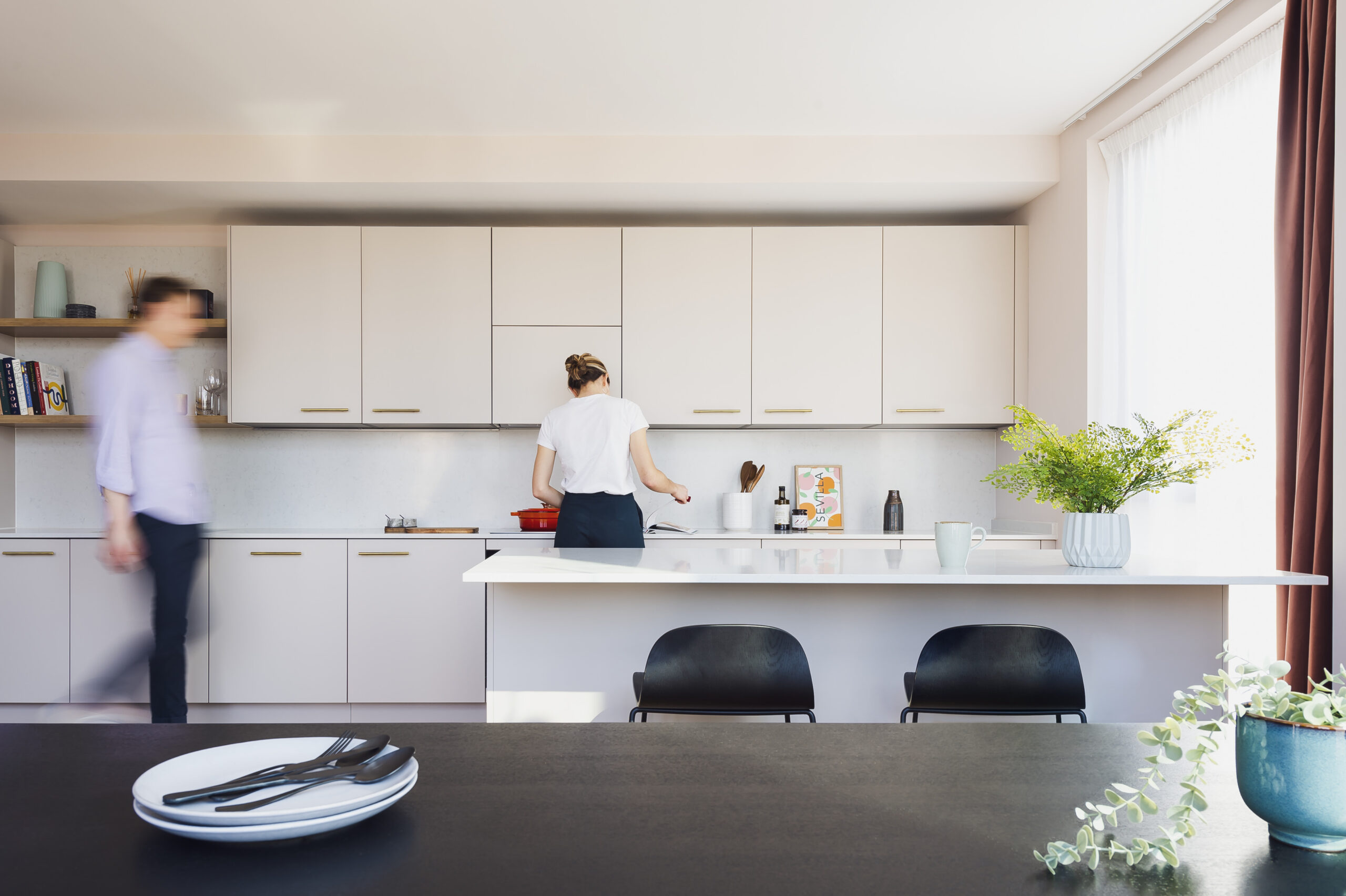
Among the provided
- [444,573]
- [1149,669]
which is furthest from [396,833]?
[444,573]

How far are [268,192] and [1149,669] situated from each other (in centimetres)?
396

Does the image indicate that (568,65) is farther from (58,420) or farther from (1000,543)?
(58,420)

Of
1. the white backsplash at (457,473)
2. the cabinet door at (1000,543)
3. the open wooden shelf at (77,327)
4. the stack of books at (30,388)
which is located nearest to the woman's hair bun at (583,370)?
the white backsplash at (457,473)

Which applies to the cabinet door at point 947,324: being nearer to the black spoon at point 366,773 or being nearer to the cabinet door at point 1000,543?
the cabinet door at point 1000,543

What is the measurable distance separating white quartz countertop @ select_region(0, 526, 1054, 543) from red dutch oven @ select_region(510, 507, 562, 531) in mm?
24

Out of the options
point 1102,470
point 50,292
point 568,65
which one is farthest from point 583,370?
point 50,292

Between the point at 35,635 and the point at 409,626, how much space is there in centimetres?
166

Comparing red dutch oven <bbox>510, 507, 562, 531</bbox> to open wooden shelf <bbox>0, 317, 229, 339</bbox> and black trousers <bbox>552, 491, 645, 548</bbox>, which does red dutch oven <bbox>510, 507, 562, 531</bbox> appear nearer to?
black trousers <bbox>552, 491, 645, 548</bbox>

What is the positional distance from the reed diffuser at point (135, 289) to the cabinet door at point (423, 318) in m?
1.18

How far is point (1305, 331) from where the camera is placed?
94.0 inches

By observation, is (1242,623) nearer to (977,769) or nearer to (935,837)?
(977,769)

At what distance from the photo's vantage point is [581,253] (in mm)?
4121

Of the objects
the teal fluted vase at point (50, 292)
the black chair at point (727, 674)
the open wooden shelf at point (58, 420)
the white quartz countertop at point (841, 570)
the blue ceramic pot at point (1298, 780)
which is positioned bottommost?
the black chair at point (727, 674)

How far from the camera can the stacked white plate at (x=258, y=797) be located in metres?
0.67
